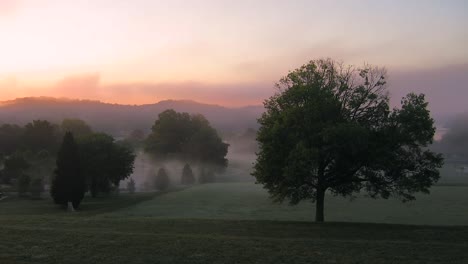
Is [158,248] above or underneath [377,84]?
underneath

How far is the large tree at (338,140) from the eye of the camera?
2538 cm

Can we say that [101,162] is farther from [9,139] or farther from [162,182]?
[9,139]

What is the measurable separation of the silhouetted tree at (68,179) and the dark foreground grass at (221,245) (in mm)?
28478

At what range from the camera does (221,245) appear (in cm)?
1770

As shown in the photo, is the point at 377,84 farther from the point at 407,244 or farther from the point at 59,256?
the point at 59,256

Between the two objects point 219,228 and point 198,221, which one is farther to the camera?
point 198,221

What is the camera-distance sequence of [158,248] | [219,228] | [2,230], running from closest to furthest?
[158,248]
[2,230]
[219,228]

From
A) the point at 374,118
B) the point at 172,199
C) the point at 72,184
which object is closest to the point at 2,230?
the point at 374,118

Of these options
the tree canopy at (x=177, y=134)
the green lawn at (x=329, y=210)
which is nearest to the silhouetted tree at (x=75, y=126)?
the tree canopy at (x=177, y=134)

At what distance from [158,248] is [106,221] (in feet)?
28.9

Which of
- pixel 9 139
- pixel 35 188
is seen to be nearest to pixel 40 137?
pixel 9 139

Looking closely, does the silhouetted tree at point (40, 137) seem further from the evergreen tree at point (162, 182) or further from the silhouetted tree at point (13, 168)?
the evergreen tree at point (162, 182)

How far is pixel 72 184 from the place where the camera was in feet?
169

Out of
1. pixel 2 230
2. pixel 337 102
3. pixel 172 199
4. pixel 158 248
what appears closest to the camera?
pixel 158 248
